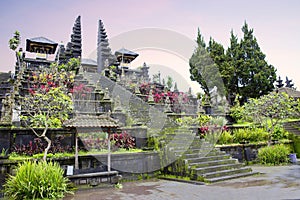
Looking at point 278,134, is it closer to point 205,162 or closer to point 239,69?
point 205,162

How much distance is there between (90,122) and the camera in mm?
8328

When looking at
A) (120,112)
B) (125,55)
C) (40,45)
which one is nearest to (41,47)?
(40,45)

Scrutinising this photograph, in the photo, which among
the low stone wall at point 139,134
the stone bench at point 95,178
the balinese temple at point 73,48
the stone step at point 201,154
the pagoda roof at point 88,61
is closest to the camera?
the stone bench at point 95,178

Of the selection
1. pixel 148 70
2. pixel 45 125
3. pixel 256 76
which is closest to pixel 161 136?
pixel 45 125

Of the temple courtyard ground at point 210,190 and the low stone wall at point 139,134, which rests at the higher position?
the low stone wall at point 139,134

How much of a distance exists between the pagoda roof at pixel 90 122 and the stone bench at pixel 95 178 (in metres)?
1.54

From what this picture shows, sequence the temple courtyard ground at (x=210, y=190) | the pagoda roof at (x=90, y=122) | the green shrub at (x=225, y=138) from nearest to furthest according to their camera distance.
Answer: the temple courtyard ground at (x=210, y=190), the pagoda roof at (x=90, y=122), the green shrub at (x=225, y=138)

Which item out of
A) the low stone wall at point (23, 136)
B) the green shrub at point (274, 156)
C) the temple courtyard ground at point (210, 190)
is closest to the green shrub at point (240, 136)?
the green shrub at point (274, 156)

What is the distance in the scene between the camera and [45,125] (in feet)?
27.2

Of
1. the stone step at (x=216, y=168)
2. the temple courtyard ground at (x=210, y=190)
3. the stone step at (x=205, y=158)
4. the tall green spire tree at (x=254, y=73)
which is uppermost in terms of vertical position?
the tall green spire tree at (x=254, y=73)

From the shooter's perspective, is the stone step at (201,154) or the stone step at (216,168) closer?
the stone step at (216,168)

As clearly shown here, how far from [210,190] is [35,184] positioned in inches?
189

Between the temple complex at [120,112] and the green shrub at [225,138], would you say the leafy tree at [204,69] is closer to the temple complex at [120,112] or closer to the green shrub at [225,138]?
the temple complex at [120,112]

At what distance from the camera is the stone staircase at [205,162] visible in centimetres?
865
